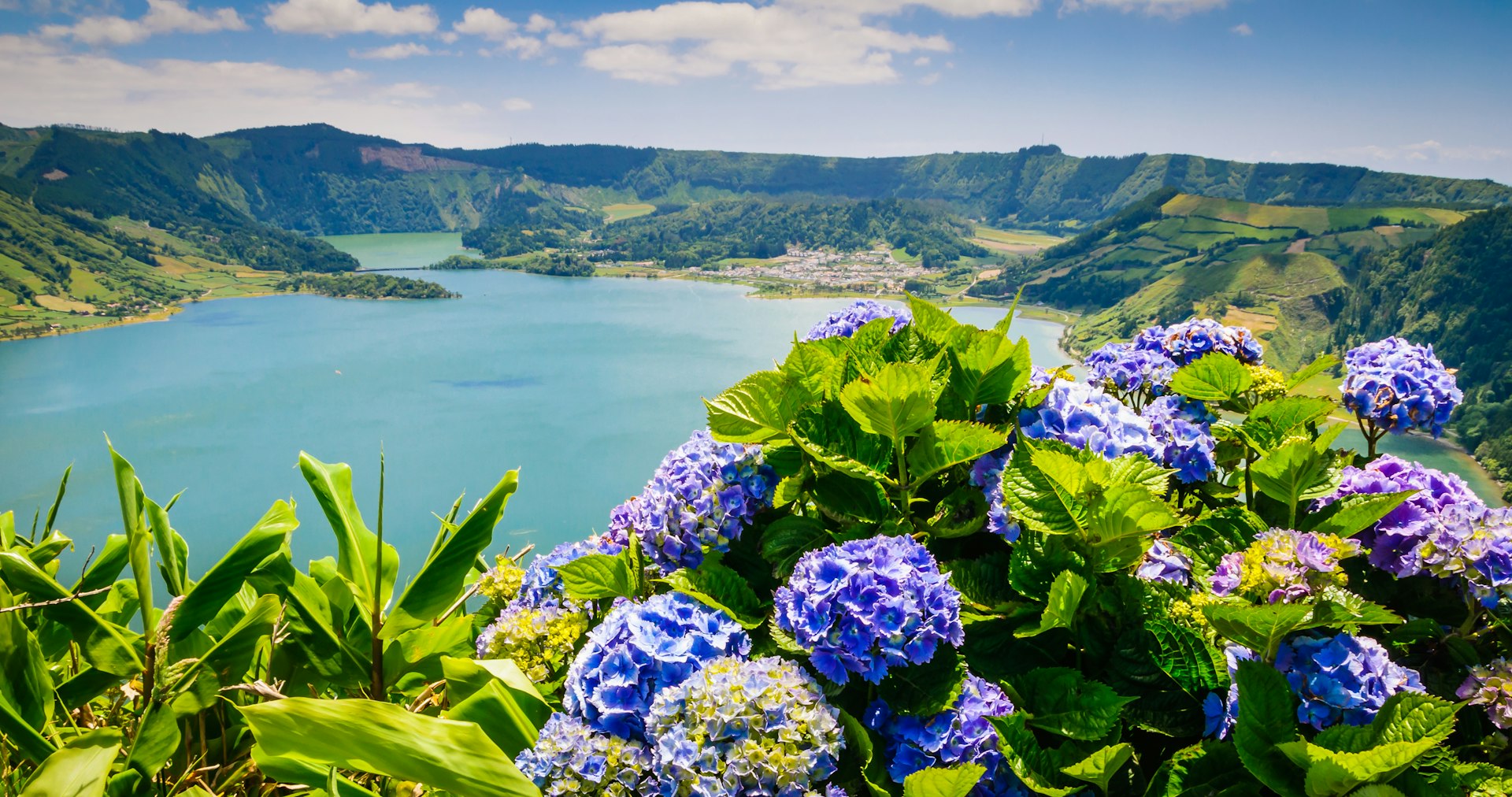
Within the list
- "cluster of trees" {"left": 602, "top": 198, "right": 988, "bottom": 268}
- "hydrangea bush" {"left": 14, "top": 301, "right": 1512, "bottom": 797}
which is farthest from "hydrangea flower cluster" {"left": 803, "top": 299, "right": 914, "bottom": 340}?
"cluster of trees" {"left": 602, "top": 198, "right": 988, "bottom": 268}

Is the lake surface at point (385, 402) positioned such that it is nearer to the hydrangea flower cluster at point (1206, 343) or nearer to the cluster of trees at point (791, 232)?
the cluster of trees at point (791, 232)

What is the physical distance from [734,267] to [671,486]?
143 metres

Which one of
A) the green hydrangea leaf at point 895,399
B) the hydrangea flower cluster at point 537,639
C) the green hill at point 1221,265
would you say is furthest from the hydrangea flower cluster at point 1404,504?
the green hill at point 1221,265

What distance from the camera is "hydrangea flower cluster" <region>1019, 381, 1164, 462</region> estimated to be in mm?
1377

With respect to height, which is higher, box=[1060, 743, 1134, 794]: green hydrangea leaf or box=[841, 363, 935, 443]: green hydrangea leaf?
box=[841, 363, 935, 443]: green hydrangea leaf

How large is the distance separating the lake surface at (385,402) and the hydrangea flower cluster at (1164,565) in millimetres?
46924

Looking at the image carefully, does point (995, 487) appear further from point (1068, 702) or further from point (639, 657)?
point (639, 657)

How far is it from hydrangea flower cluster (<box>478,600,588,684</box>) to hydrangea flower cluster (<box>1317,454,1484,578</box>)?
4.52 feet

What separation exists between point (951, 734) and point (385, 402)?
3216 inches

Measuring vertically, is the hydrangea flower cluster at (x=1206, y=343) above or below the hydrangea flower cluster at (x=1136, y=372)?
above

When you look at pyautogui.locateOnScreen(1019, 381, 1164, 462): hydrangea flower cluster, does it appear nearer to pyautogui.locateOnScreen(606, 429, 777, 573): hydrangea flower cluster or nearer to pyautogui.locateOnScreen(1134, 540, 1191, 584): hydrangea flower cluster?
pyautogui.locateOnScreen(1134, 540, 1191, 584): hydrangea flower cluster

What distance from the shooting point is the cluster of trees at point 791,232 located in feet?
504

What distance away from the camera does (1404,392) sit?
5.70 ft

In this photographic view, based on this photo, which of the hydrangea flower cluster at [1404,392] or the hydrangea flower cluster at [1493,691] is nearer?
the hydrangea flower cluster at [1493,691]
